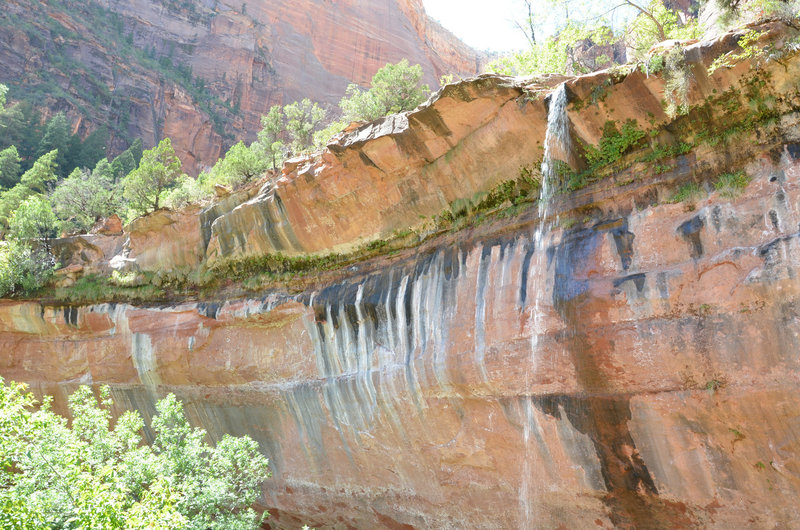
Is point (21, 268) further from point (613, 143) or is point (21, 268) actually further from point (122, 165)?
point (613, 143)

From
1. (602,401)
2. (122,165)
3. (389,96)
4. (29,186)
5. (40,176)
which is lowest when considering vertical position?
(602,401)

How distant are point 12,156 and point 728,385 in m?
38.8

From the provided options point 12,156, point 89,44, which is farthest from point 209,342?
point 89,44

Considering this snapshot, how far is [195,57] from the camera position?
49.6 metres

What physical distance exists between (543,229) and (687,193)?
2587mm

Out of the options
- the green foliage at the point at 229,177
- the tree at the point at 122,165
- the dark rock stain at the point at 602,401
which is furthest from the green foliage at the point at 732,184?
the tree at the point at 122,165

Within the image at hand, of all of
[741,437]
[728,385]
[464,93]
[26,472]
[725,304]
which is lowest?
[26,472]

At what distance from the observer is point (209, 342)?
16.1m

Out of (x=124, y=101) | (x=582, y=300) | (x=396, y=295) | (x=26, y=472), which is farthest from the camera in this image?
(x=124, y=101)

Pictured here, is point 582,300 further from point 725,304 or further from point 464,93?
point 464,93

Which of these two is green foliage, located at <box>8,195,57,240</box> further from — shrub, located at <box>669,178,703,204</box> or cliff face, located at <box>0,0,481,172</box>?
shrub, located at <box>669,178,703,204</box>

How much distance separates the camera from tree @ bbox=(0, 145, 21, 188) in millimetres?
32125

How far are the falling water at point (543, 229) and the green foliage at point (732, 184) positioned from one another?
Answer: 2842mm

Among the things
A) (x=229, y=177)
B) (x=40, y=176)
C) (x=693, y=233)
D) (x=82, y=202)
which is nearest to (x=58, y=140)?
(x=40, y=176)
